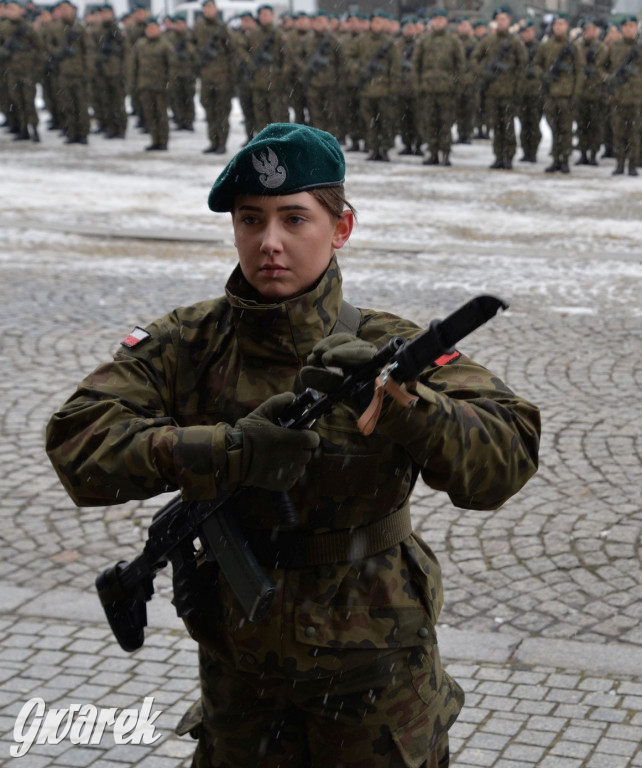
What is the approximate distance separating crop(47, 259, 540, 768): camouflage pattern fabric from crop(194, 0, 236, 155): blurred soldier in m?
19.7

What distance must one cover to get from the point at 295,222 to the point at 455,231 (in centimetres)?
1112

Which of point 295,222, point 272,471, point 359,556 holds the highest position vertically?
point 295,222

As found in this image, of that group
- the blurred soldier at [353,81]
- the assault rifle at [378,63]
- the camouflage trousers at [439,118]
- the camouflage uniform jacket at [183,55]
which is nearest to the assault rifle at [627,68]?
the camouflage trousers at [439,118]

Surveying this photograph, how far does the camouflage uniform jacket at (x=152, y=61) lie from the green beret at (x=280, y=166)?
2058 cm

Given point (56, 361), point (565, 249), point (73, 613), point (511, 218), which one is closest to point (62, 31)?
point (511, 218)

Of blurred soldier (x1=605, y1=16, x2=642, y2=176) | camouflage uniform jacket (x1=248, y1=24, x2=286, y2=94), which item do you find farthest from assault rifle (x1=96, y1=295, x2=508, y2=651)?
camouflage uniform jacket (x1=248, y1=24, x2=286, y2=94)

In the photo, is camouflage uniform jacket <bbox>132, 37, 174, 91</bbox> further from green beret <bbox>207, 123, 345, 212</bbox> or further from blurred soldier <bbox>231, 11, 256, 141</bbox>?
green beret <bbox>207, 123, 345, 212</bbox>

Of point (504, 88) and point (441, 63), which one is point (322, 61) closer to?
point (441, 63)

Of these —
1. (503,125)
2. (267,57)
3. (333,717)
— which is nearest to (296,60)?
(267,57)

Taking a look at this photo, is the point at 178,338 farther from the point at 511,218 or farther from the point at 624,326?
the point at 511,218

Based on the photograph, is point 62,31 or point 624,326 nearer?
point 624,326

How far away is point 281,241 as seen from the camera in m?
2.28

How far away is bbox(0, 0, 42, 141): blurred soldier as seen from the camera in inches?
885

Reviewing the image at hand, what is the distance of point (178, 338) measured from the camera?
8.03 feet
